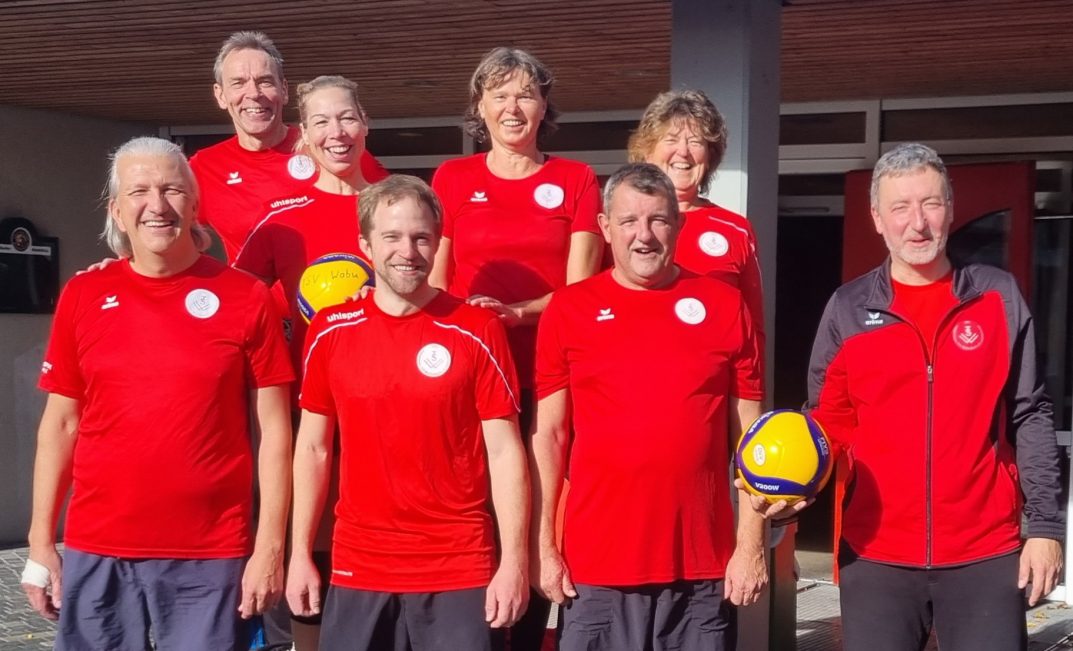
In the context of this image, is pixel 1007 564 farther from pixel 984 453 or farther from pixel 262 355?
pixel 262 355

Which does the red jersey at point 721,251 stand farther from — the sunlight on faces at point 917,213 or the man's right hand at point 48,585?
the man's right hand at point 48,585

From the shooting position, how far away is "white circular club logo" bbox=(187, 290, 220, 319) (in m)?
4.02

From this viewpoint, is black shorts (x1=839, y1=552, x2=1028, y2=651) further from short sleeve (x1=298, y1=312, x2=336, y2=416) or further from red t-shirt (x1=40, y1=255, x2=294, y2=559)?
red t-shirt (x1=40, y1=255, x2=294, y2=559)

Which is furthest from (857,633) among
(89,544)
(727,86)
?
(727,86)

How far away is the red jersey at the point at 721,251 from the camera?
182 inches

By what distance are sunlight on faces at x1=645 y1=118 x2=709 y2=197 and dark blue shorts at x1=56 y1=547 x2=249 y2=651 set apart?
192cm

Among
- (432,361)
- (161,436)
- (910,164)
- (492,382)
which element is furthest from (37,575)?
(910,164)

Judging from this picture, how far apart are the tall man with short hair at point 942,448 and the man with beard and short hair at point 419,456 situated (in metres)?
1.03

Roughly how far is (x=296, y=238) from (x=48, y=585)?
1364mm

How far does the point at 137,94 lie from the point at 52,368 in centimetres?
610

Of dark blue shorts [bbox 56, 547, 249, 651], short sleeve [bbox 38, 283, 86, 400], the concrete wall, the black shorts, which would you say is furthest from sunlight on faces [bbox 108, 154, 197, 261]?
the concrete wall

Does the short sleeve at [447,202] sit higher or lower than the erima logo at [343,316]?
higher

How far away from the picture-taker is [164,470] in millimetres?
3986

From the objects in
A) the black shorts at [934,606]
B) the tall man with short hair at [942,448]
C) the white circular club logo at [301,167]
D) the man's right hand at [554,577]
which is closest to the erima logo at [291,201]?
the white circular club logo at [301,167]
